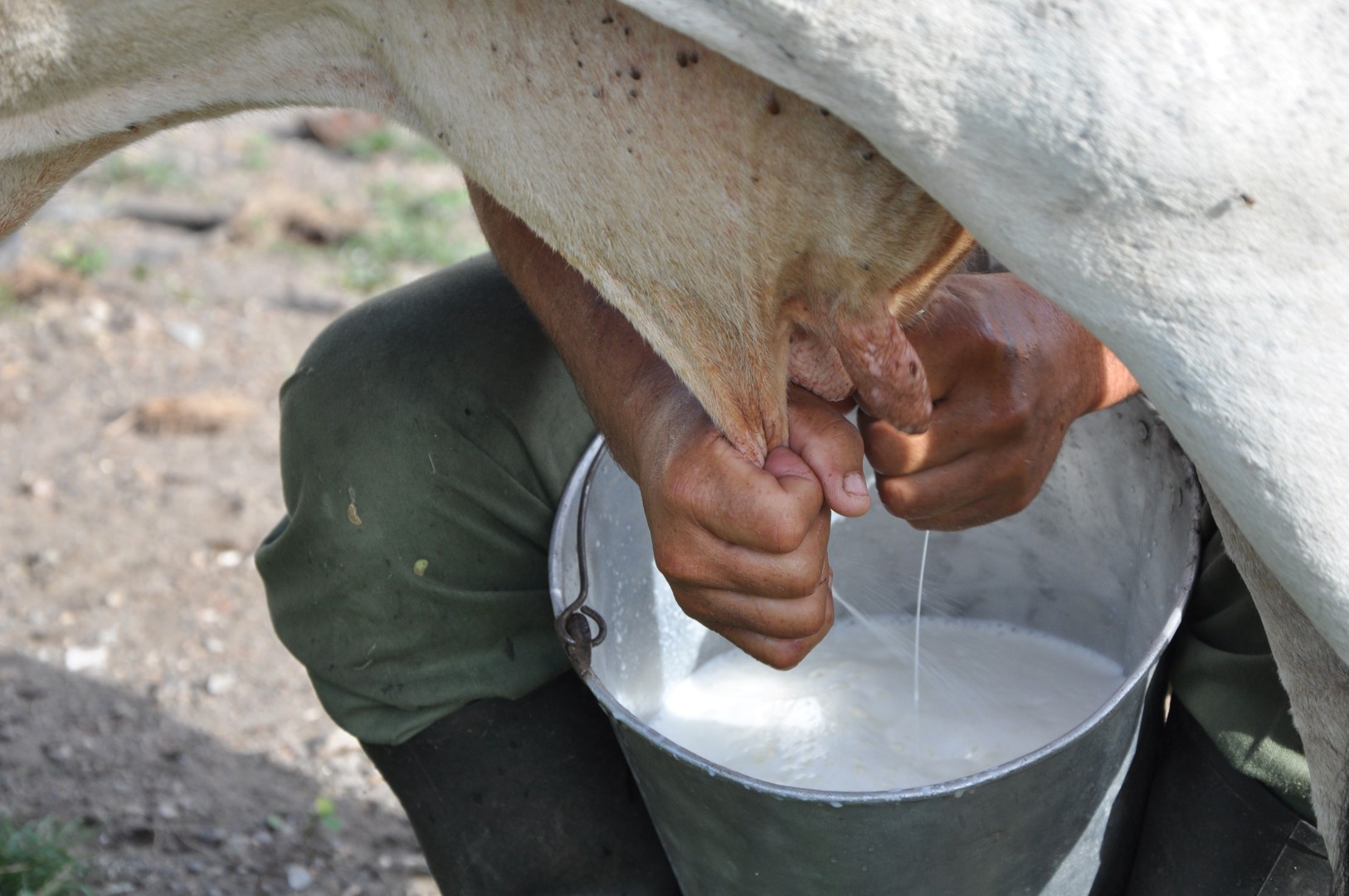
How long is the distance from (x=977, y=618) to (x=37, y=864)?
1.05 meters

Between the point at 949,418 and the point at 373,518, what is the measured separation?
540mm

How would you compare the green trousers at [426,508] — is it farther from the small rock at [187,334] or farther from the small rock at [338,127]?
the small rock at [338,127]

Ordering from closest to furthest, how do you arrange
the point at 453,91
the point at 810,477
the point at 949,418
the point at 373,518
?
the point at 453,91 < the point at 810,477 < the point at 949,418 < the point at 373,518

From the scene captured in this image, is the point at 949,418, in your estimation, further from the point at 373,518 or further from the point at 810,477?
the point at 373,518

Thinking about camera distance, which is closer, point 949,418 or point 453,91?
point 453,91

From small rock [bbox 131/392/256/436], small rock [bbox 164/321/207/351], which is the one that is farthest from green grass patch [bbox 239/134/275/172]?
small rock [bbox 131/392/256/436]

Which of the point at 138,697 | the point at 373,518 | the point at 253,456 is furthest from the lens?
the point at 253,456

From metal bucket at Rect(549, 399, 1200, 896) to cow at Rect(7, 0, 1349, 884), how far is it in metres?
0.22

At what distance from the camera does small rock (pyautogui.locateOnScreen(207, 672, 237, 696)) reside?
196cm

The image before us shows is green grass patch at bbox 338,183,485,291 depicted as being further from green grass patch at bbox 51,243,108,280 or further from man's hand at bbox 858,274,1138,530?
man's hand at bbox 858,274,1138,530

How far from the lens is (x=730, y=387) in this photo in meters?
0.97

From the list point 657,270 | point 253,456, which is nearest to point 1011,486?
point 657,270

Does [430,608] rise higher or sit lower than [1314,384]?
lower

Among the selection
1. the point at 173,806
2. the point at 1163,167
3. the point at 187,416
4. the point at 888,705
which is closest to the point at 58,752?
the point at 173,806
